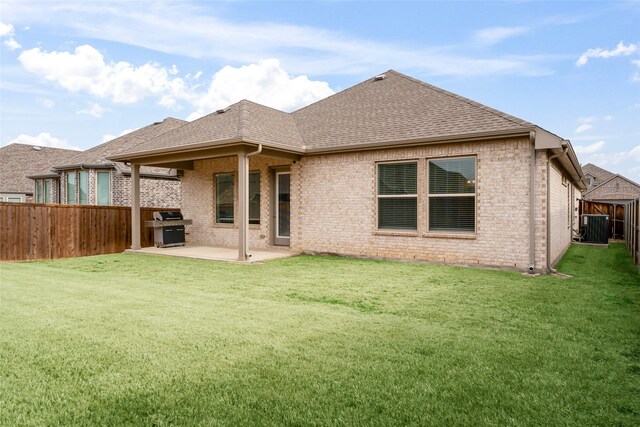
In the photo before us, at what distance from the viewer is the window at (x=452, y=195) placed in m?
9.46

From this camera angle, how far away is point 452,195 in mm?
9672

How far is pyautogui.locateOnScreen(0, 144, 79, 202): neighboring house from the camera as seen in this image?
27.5 meters

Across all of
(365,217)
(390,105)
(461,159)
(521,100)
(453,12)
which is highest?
(453,12)

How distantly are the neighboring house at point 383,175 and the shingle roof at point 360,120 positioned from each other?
0.05 meters

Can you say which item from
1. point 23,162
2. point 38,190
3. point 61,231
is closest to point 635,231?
point 61,231

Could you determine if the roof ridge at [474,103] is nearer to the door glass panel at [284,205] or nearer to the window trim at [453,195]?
the window trim at [453,195]

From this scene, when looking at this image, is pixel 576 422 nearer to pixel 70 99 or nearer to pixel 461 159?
pixel 461 159

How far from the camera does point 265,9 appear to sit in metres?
11.8

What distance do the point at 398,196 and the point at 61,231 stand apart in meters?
10.4

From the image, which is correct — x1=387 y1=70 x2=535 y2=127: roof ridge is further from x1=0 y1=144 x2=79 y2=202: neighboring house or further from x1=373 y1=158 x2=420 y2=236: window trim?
x1=0 y1=144 x2=79 y2=202: neighboring house

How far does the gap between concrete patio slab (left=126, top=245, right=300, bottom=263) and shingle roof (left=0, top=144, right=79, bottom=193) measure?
1899cm

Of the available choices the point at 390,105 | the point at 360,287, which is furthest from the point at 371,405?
the point at 390,105

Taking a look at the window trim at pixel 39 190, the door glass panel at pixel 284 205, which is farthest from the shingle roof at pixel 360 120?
the window trim at pixel 39 190

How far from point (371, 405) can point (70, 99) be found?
22.3 m
